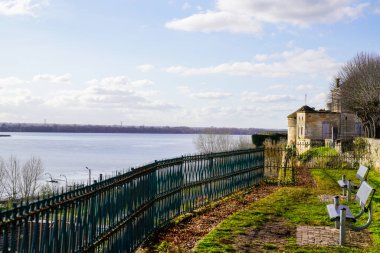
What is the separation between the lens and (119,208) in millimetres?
7910

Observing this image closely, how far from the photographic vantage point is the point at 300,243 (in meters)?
9.46

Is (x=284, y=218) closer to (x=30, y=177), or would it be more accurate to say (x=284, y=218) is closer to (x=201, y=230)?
(x=201, y=230)

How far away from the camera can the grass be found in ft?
29.8

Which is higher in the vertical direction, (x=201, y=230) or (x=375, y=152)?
(x=375, y=152)

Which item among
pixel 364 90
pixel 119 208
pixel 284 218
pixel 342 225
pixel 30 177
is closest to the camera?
pixel 119 208

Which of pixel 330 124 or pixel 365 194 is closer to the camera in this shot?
pixel 365 194

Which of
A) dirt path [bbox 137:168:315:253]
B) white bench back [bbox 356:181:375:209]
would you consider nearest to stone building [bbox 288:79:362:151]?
dirt path [bbox 137:168:315:253]

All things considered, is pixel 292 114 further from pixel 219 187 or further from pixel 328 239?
pixel 328 239

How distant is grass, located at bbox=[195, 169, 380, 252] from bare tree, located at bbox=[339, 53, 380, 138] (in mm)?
29396

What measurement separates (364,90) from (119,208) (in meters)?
43.1

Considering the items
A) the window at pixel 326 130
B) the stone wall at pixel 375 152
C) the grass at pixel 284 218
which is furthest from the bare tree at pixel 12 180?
the grass at pixel 284 218

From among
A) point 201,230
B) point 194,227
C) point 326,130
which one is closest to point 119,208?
point 201,230

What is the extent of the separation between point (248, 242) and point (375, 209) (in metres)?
5.63

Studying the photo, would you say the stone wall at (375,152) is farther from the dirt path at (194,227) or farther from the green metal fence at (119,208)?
the green metal fence at (119,208)
